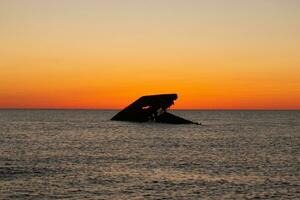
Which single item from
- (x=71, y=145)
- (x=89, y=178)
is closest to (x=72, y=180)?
(x=89, y=178)

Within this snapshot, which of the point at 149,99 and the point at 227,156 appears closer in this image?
the point at 227,156

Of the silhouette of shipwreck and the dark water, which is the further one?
the silhouette of shipwreck

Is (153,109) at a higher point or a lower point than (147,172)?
higher

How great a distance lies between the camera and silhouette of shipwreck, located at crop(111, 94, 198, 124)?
10262 centimetres

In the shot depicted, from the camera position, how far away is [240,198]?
30.7 m

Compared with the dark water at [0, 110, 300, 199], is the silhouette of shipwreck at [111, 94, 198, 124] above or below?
above

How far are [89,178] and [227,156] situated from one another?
21006mm

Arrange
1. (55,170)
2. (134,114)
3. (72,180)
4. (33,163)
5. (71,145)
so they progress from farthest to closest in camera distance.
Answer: (134,114), (71,145), (33,163), (55,170), (72,180)

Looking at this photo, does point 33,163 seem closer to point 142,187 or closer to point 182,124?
point 142,187

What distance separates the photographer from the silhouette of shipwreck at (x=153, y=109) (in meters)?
103

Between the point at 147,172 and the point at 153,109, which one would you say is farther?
the point at 153,109

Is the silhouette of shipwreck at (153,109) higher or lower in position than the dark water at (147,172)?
higher

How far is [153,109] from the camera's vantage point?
10781cm

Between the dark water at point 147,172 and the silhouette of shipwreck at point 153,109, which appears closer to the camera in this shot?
the dark water at point 147,172
